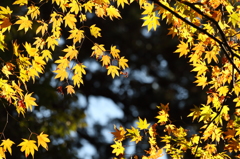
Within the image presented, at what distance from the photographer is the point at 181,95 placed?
8.12m

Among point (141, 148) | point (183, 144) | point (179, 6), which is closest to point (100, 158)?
point (141, 148)

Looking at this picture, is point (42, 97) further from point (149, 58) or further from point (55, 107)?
point (149, 58)

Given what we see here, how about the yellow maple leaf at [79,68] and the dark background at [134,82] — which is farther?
the dark background at [134,82]

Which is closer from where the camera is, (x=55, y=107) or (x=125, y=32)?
(x=55, y=107)

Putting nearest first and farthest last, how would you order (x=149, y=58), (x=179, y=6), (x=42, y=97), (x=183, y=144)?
(x=179, y=6) < (x=183, y=144) < (x=42, y=97) < (x=149, y=58)

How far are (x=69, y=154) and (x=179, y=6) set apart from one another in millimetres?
5174

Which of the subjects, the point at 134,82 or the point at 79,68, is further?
the point at 134,82

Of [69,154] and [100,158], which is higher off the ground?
[100,158]

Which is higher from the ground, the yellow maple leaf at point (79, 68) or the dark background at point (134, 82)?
the dark background at point (134, 82)

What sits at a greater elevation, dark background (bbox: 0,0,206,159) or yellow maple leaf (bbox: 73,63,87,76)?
dark background (bbox: 0,0,206,159)

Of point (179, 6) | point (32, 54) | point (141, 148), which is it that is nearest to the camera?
point (179, 6)

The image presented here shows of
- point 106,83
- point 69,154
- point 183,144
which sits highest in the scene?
point 106,83

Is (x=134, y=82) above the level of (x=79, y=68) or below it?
above

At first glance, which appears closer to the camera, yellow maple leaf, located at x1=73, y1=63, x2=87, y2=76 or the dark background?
yellow maple leaf, located at x1=73, y1=63, x2=87, y2=76
